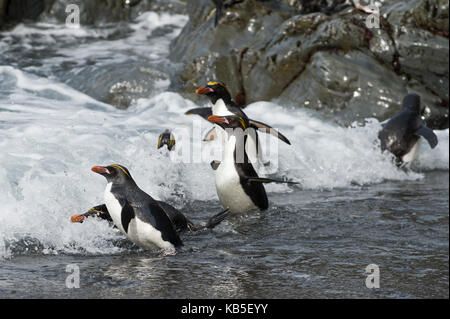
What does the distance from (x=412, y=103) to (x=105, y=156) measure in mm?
4474

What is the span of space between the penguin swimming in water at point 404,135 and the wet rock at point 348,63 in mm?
930

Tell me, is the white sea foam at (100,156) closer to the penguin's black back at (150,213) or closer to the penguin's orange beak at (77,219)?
the penguin's orange beak at (77,219)

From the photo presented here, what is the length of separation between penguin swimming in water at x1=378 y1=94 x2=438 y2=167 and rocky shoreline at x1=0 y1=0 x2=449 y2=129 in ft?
3.05

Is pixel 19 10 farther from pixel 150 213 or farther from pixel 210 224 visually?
pixel 150 213

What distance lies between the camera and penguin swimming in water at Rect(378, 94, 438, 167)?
8.46 metres

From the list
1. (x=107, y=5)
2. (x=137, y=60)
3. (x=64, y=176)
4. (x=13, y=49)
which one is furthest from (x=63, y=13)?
(x=64, y=176)

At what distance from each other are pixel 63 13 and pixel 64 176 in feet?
37.0

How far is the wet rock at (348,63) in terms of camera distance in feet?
32.3

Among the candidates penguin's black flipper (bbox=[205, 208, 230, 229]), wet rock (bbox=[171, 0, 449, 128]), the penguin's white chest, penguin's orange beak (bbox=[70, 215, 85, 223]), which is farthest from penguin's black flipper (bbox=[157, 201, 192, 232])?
wet rock (bbox=[171, 0, 449, 128])

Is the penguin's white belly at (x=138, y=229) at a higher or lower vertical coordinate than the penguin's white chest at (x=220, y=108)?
lower

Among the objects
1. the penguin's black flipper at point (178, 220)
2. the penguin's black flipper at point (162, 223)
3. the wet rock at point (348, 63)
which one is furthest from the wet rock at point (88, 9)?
the penguin's black flipper at point (162, 223)

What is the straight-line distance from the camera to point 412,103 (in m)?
9.07

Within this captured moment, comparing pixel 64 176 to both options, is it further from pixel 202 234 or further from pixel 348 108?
pixel 348 108

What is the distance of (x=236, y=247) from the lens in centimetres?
465
